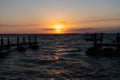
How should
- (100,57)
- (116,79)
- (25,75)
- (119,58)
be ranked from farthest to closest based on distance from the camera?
(100,57), (119,58), (25,75), (116,79)

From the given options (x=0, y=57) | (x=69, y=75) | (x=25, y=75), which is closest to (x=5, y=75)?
(x=25, y=75)

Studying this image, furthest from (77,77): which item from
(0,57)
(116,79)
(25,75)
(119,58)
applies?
(0,57)

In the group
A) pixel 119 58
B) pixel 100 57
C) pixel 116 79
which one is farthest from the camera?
pixel 100 57

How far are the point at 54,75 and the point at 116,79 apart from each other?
6.91 m

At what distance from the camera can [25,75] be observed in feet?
77.1

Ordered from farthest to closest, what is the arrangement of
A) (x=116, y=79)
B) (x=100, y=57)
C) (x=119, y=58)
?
(x=100, y=57), (x=119, y=58), (x=116, y=79)

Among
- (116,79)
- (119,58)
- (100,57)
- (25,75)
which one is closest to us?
(116,79)

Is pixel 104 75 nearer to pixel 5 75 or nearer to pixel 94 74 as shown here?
pixel 94 74

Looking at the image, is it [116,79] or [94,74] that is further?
[94,74]

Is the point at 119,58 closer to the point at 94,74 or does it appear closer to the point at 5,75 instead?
the point at 94,74

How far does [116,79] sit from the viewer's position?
2175cm

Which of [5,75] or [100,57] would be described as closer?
[5,75]

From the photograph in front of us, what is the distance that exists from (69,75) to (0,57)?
69.9ft

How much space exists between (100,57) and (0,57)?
19555 millimetres
